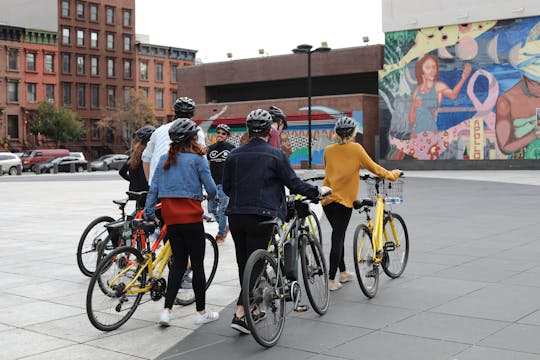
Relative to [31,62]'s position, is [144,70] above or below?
above

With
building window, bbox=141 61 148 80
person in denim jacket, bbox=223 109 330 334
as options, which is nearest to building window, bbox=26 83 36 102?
building window, bbox=141 61 148 80

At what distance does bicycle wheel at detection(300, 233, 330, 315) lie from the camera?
614 cm

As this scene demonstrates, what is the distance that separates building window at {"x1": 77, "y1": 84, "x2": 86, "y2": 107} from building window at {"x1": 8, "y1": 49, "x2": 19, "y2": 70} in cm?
838

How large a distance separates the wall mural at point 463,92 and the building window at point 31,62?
132ft

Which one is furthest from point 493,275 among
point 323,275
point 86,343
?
point 86,343

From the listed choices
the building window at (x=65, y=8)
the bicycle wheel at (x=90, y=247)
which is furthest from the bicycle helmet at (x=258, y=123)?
the building window at (x=65, y=8)

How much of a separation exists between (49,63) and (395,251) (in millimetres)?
72228

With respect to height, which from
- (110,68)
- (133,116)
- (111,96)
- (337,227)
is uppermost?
(110,68)

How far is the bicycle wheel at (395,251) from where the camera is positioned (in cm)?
770

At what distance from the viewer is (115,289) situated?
5.92 m

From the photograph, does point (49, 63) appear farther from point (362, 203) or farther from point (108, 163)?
point (362, 203)

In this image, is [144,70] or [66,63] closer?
[66,63]

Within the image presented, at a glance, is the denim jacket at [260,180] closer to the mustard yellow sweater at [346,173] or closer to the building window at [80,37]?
the mustard yellow sweater at [346,173]

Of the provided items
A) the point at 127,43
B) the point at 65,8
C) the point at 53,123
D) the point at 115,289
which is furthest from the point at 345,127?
the point at 127,43
